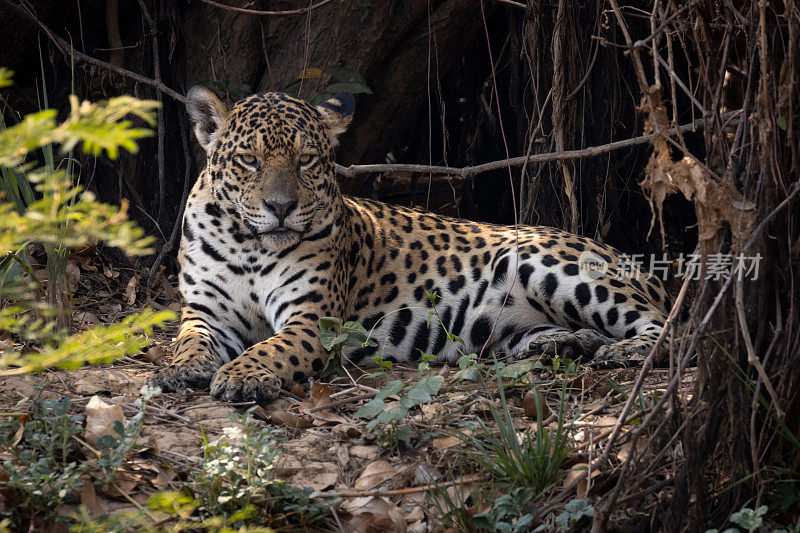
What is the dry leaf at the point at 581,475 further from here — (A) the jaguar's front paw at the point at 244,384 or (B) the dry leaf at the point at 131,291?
(B) the dry leaf at the point at 131,291

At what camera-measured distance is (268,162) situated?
18.0 feet

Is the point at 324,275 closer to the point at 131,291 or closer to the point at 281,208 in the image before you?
the point at 281,208

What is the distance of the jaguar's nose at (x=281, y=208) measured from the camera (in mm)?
5398

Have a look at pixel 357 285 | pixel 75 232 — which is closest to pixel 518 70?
pixel 357 285

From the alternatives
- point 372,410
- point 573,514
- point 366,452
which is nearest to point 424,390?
point 372,410

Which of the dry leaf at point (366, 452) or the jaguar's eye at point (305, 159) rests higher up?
the jaguar's eye at point (305, 159)

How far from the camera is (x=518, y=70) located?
7.73 m

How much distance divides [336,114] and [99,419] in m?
2.96

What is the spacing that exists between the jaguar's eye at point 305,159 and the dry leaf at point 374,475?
8.01 feet

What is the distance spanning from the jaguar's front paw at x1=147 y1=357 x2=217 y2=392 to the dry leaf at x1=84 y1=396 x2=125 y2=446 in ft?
2.31

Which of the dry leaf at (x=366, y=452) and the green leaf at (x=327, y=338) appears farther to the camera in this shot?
the green leaf at (x=327, y=338)

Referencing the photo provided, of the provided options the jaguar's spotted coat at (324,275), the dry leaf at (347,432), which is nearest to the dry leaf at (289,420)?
the dry leaf at (347,432)

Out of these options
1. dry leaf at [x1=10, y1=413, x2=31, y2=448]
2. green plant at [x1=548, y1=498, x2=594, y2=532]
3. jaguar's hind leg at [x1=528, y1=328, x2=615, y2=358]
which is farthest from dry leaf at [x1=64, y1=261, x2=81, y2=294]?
green plant at [x1=548, y1=498, x2=594, y2=532]

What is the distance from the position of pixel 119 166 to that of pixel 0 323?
17.4 feet
